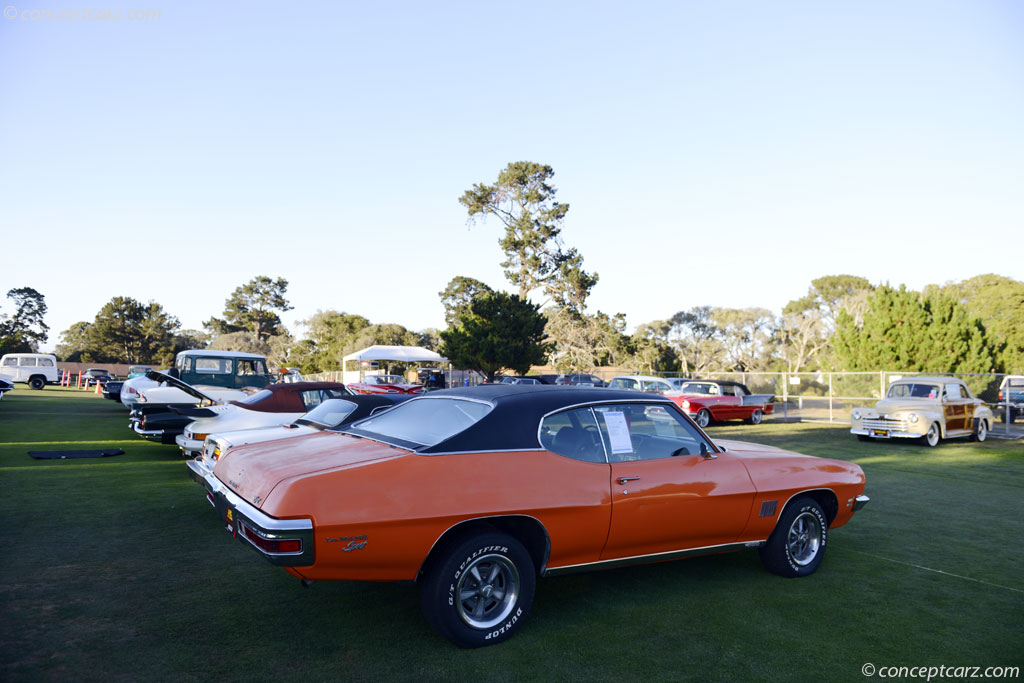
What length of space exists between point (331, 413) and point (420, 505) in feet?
15.4

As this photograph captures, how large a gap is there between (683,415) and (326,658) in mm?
2976

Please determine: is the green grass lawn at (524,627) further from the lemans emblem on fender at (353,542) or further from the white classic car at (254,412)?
the white classic car at (254,412)

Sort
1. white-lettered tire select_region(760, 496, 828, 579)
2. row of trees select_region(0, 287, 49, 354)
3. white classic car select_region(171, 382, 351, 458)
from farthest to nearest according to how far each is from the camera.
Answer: row of trees select_region(0, 287, 49, 354), white classic car select_region(171, 382, 351, 458), white-lettered tire select_region(760, 496, 828, 579)

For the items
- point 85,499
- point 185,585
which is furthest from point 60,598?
point 85,499

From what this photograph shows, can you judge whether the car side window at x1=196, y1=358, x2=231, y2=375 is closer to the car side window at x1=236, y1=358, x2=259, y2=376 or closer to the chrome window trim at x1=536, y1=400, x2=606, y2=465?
the car side window at x1=236, y1=358, x2=259, y2=376

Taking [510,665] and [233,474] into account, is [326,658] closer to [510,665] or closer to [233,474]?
[510,665]

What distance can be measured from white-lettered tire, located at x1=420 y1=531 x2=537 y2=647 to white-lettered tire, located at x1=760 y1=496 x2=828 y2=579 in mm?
2276

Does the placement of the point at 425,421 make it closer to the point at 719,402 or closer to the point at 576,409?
the point at 576,409

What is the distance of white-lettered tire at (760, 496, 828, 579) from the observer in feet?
17.1

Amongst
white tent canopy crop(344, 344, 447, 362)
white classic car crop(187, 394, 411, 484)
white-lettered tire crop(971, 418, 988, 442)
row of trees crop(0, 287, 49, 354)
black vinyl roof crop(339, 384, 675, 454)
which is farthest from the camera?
row of trees crop(0, 287, 49, 354)

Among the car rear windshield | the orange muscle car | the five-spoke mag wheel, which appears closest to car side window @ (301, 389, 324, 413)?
the car rear windshield

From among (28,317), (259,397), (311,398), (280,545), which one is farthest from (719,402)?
(28,317)

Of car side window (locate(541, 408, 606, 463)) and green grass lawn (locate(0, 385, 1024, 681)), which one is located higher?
car side window (locate(541, 408, 606, 463))

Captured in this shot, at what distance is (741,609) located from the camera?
4566 mm
